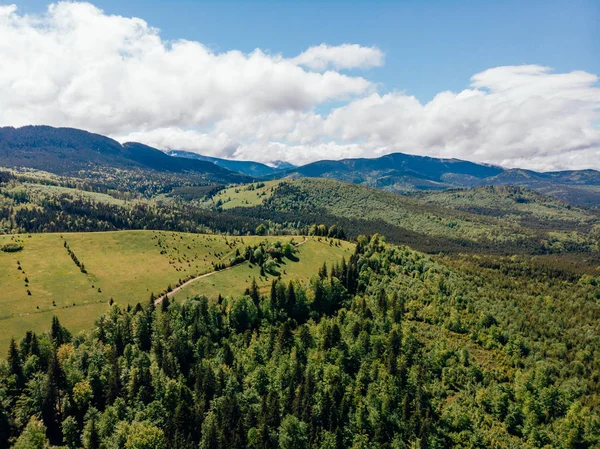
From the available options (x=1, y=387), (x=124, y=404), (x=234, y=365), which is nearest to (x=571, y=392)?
(x=234, y=365)

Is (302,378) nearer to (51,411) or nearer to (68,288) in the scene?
(51,411)

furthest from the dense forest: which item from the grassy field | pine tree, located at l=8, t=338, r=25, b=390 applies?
the grassy field

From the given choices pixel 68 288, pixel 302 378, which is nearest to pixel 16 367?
pixel 68 288

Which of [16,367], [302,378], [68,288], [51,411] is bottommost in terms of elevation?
[302,378]

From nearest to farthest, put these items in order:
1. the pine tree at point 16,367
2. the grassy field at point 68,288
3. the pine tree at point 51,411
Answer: the pine tree at point 51,411, the pine tree at point 16,367, the grassy field at point 68,288

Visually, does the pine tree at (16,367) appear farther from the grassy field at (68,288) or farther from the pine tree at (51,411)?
the grassy field at (68,288)

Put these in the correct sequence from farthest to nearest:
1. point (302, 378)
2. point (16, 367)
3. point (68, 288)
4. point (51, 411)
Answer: point (68, 288) → point (302, 378) → point (16, 367) → point (51, 411)

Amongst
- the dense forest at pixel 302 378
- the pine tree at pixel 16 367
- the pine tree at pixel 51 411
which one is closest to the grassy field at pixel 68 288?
the dense forest at pixel 302 378

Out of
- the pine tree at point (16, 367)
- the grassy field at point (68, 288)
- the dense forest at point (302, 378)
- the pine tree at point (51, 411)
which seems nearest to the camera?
the pine tree at point (51, 411)

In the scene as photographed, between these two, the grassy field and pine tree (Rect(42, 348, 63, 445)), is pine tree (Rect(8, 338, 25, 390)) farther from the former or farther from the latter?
the grassy field
